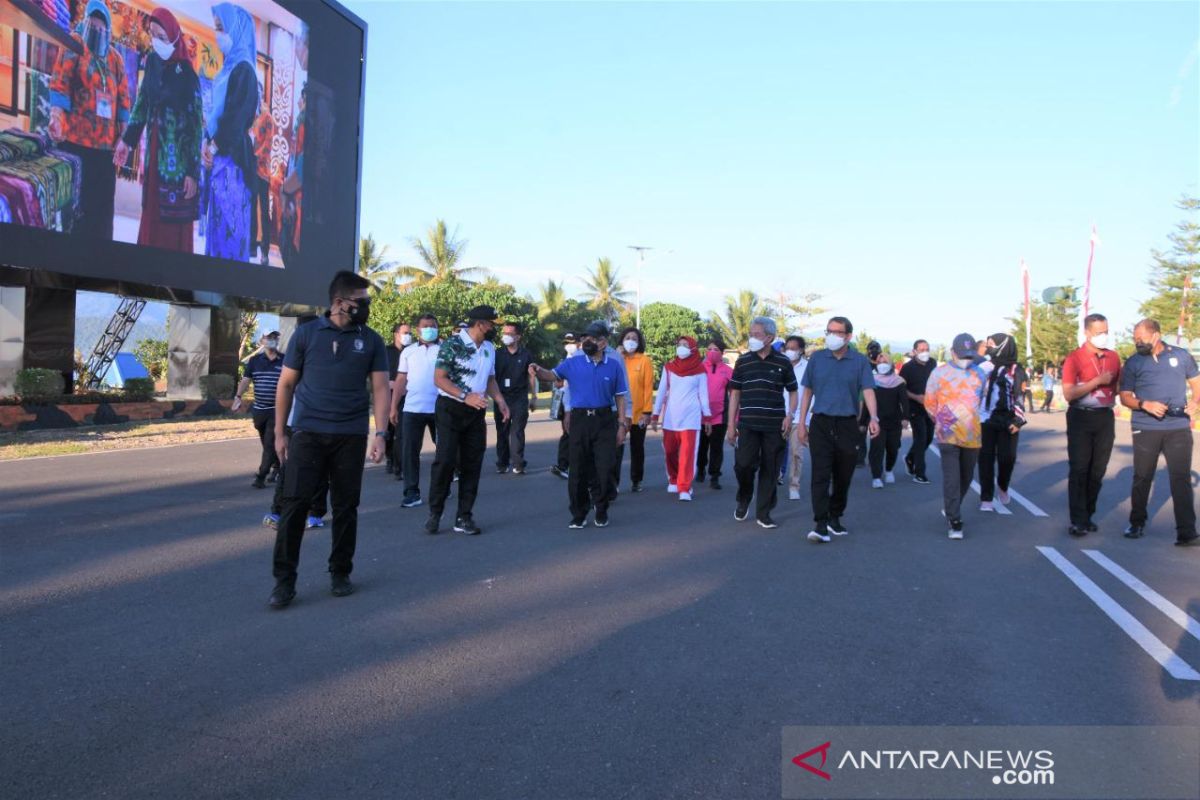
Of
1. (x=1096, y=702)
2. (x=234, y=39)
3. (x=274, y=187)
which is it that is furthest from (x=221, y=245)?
(x=1096, y=702)

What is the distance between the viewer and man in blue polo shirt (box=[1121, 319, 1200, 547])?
27.7 feet

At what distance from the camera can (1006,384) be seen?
33.6 ft

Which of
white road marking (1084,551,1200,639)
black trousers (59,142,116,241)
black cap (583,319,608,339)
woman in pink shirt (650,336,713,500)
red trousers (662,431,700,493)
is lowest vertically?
white road marking (1084,551,1200,639)

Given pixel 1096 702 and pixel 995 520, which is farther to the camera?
pixel 995 520

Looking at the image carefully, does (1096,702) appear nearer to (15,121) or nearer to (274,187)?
(15,121)

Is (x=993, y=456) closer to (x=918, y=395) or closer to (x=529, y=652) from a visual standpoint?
(x=918, y=395)

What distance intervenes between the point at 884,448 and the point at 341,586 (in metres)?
8.80

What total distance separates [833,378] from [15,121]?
17.1 m

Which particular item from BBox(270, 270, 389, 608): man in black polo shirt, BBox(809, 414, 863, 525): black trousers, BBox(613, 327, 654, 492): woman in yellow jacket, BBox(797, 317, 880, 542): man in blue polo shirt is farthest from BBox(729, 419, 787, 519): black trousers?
BBox(270, 270, 389, 608): man in black polo shirt

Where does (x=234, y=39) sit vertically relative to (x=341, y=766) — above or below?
above

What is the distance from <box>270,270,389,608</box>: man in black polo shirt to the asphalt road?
34cm

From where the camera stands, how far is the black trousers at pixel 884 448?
12.5m

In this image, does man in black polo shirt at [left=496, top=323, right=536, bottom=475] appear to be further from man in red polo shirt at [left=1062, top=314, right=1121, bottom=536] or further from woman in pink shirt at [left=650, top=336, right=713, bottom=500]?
man in red polo shirt at [left=1062, top=314, right=1121, bottom=536]

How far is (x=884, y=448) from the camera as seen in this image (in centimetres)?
1286
